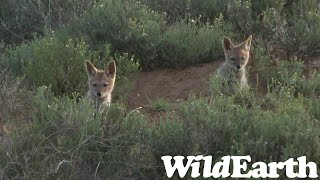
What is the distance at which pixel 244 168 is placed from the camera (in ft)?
19.2

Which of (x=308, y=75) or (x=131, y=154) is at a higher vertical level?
(x=131, y=154)

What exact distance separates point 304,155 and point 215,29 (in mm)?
4795

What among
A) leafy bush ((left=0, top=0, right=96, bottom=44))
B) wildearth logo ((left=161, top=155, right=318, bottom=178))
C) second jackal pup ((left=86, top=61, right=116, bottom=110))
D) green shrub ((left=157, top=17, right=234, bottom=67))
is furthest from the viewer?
leafy bush ((left=0, top=0, right=96, bottom=44))

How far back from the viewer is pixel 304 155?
6.04 m

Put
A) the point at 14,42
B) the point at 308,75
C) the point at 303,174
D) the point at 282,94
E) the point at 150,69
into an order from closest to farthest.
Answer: the point at 303,174 < the point at 282,94 < the point at 308,75 < the point at 150,69 < the point at 14,42

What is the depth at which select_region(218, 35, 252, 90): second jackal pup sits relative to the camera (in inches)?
361

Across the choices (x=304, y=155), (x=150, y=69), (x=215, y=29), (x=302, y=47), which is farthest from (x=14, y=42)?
(x=304, y=155)

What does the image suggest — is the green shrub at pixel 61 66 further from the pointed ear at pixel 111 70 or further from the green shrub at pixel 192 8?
the green shrub at pixel 192 8

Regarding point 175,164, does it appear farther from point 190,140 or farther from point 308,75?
point 308,75

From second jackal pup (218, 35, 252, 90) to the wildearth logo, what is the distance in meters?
3.08

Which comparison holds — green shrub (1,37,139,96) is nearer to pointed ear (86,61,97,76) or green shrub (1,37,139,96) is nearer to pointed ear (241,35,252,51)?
pointed ear (86,61,97,76)

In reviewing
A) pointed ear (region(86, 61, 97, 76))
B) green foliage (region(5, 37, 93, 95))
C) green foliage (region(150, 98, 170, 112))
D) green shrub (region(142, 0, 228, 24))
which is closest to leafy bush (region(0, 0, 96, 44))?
green shrub (region(142, 0, 228, 24))

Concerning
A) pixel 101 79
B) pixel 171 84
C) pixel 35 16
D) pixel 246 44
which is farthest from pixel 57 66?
pixel 35 16

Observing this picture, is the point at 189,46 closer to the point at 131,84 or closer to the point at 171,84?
the point at 171,84
